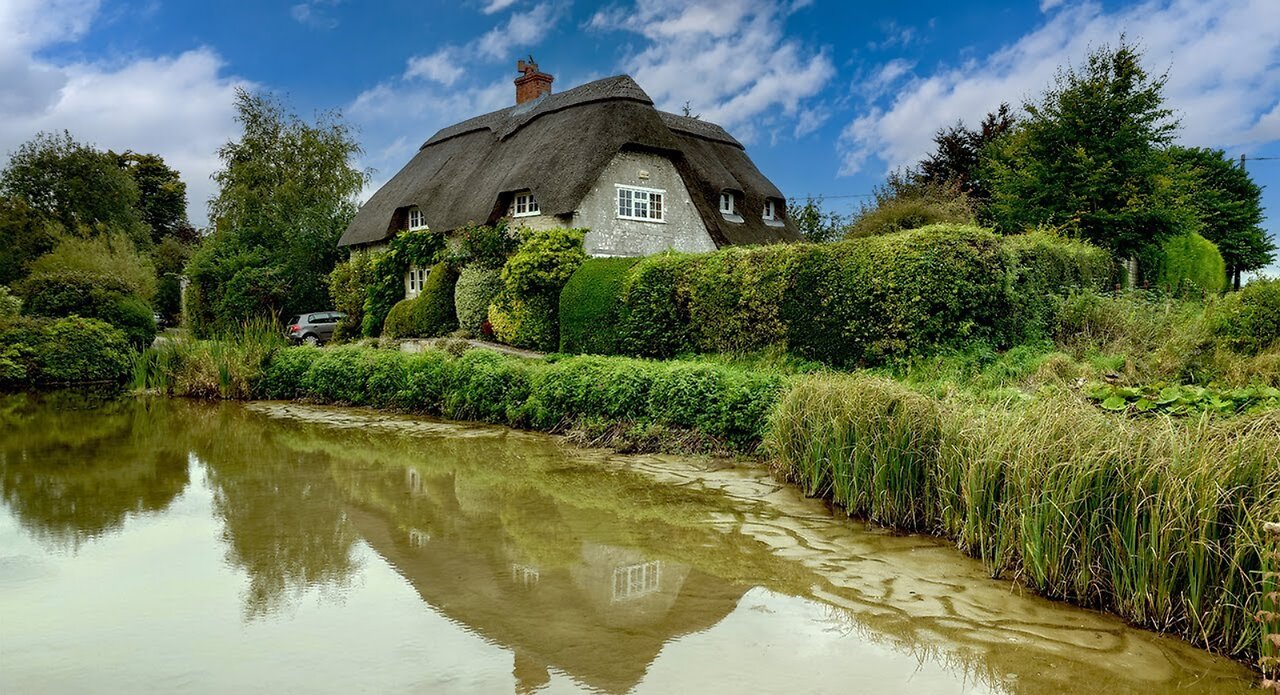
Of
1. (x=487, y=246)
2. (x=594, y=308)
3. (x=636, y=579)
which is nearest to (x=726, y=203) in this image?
(x=487, y=246)

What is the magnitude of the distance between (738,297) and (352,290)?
19983mm

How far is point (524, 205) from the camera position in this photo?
25.3 m

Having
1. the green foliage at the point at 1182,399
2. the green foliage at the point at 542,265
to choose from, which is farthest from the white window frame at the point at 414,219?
the green foliage at the point at 1182,399

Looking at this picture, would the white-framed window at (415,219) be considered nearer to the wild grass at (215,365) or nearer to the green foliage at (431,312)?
the green foliage at (431,312)

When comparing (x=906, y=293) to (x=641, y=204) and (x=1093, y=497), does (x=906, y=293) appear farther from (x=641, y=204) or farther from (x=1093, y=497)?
(x=641, y=204)

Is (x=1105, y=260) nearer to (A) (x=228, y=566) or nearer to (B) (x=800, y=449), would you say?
(B) (x=800, y=449)

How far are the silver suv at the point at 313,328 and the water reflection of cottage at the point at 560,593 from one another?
929 inches

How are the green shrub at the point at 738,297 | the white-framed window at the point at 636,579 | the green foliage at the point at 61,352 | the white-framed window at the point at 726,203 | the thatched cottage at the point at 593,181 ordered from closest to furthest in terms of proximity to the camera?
the white-framed window at the point at 636,579, the green shrub at the point at 738,297, the green foliage at the point at 61,352, the thatched cottage at the point at 593,181, the white-framed window at the point at 726,203

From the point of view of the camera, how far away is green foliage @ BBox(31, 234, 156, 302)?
3266cm

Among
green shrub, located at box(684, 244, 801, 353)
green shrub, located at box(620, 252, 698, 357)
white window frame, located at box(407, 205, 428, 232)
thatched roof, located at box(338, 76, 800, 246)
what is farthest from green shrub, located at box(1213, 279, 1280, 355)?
white window frame, located at box(407, 205, 428, 232)

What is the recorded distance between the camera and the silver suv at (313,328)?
29.0 meters

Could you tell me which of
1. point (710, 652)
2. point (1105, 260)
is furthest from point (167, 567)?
point (1105, 260)

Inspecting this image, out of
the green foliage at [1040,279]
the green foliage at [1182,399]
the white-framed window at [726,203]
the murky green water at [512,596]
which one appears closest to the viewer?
the murky green water at [512,596]

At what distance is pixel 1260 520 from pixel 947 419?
2.59 metres
